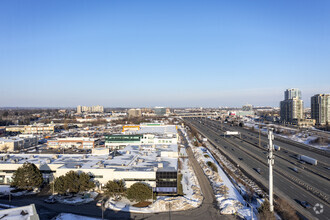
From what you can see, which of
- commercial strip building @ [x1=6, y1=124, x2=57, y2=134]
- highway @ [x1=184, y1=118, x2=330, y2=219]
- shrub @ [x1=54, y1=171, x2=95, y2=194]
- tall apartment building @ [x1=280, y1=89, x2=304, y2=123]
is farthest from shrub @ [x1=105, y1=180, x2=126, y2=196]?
tall apartment building @ [x1=280, y1=89, x2=304, y2=123]

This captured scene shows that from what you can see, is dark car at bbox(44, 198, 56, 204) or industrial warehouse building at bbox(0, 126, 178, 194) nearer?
dark car at bbox(44, 198, 56, 204)

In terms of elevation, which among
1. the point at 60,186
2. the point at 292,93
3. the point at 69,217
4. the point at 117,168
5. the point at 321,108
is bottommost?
the point at 69,217

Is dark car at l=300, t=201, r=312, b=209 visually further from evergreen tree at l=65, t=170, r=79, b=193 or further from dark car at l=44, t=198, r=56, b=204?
dark car at l=44, t=198, r=56, b=204

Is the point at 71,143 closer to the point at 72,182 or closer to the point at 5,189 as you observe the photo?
the point at 5,189

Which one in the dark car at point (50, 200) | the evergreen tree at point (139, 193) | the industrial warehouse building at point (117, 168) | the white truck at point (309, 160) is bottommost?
the dark car at point (50, 200)

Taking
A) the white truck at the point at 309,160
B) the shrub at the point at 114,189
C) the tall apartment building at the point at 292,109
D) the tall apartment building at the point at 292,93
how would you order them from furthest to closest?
the tall apartment building at the point at 292,93 < the tall apartment building at the point at 292,109 < the white truck at the point at 309,160 < the shrub at the point at 114,189

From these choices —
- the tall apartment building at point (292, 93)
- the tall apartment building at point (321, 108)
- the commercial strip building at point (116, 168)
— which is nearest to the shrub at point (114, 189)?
the commercial strip building at point (116, 168)

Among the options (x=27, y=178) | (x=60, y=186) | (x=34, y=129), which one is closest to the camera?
(x=60, y=186)

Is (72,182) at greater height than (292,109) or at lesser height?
lesser

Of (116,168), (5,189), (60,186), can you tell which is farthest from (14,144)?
(116,168)

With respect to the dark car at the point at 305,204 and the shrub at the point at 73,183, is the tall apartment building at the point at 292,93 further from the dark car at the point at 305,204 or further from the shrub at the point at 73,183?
the shrub at the point at 73,183
